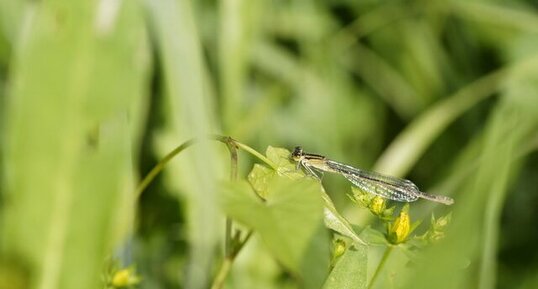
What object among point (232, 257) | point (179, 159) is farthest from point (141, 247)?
point (232, 257)

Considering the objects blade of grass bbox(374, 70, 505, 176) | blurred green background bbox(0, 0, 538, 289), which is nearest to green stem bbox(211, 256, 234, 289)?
blurred green background bbox(0, 0, 538, 289)

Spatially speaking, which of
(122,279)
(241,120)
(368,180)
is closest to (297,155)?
(368,180)

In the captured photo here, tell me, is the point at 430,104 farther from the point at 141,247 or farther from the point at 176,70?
the point at 176,70

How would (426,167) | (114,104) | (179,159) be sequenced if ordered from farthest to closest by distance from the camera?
(426,167) → (179,159) → (114,104)

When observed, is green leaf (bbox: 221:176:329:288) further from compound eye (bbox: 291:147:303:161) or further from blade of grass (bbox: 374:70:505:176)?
blade of grass (bbox: 374:70:505:176)

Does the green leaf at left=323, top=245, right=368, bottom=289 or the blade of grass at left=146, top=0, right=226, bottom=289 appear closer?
the green leaf at left=323, top=245, right=368, bottom=289

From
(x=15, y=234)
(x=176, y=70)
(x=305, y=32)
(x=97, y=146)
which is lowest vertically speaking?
(x=15, y=234)

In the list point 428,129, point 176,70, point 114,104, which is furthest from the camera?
point 428,129
